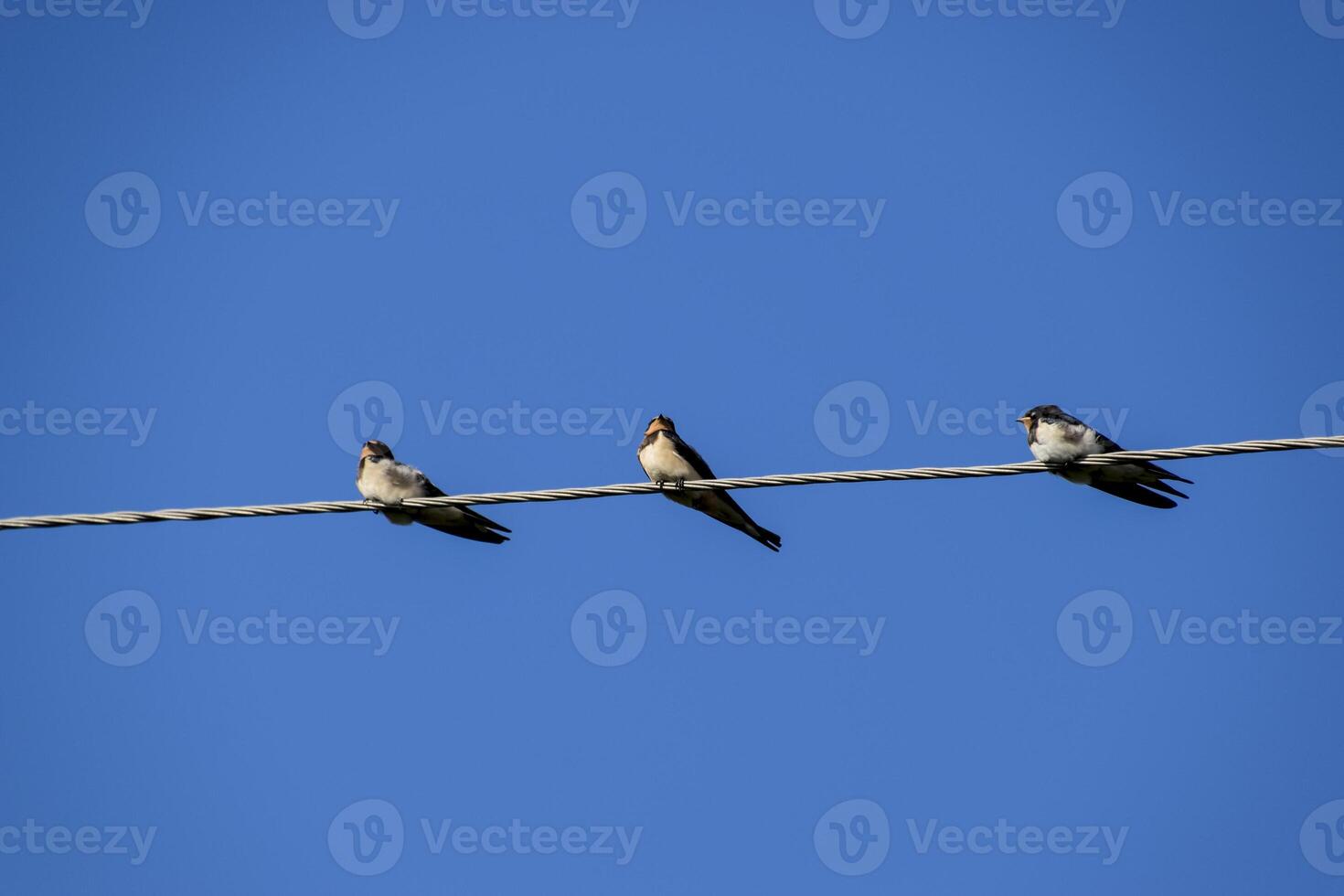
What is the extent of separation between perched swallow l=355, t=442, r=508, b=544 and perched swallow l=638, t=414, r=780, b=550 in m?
1.13

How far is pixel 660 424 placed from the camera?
11750 mm

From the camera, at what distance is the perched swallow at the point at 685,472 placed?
10.7m

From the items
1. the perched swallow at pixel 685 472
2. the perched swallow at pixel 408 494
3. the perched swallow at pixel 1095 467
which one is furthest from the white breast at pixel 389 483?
the perched swallow at pixel 1095 467

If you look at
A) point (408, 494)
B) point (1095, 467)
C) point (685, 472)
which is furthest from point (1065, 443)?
point (408, 494)

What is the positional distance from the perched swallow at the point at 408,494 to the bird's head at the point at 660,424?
1.51 metres

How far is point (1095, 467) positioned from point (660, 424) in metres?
3.22

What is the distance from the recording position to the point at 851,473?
8.40 m

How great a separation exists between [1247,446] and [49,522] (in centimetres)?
566

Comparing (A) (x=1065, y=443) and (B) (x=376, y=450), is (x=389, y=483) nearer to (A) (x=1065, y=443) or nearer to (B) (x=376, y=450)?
(B) (x=376, y=450)

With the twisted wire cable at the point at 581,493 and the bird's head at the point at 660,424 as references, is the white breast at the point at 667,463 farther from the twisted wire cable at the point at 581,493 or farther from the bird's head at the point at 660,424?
the twisted wire cable at the point at 581,493

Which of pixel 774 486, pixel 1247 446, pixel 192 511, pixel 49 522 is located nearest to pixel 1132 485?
pixel 1247 446

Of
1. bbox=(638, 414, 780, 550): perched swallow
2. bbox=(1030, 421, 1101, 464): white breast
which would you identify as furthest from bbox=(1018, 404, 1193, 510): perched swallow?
bbox=(638, 414, 780, 550): perched swallow

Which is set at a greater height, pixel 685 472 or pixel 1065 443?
pixel 685 472

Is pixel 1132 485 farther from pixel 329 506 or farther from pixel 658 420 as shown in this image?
pixel 329 506
